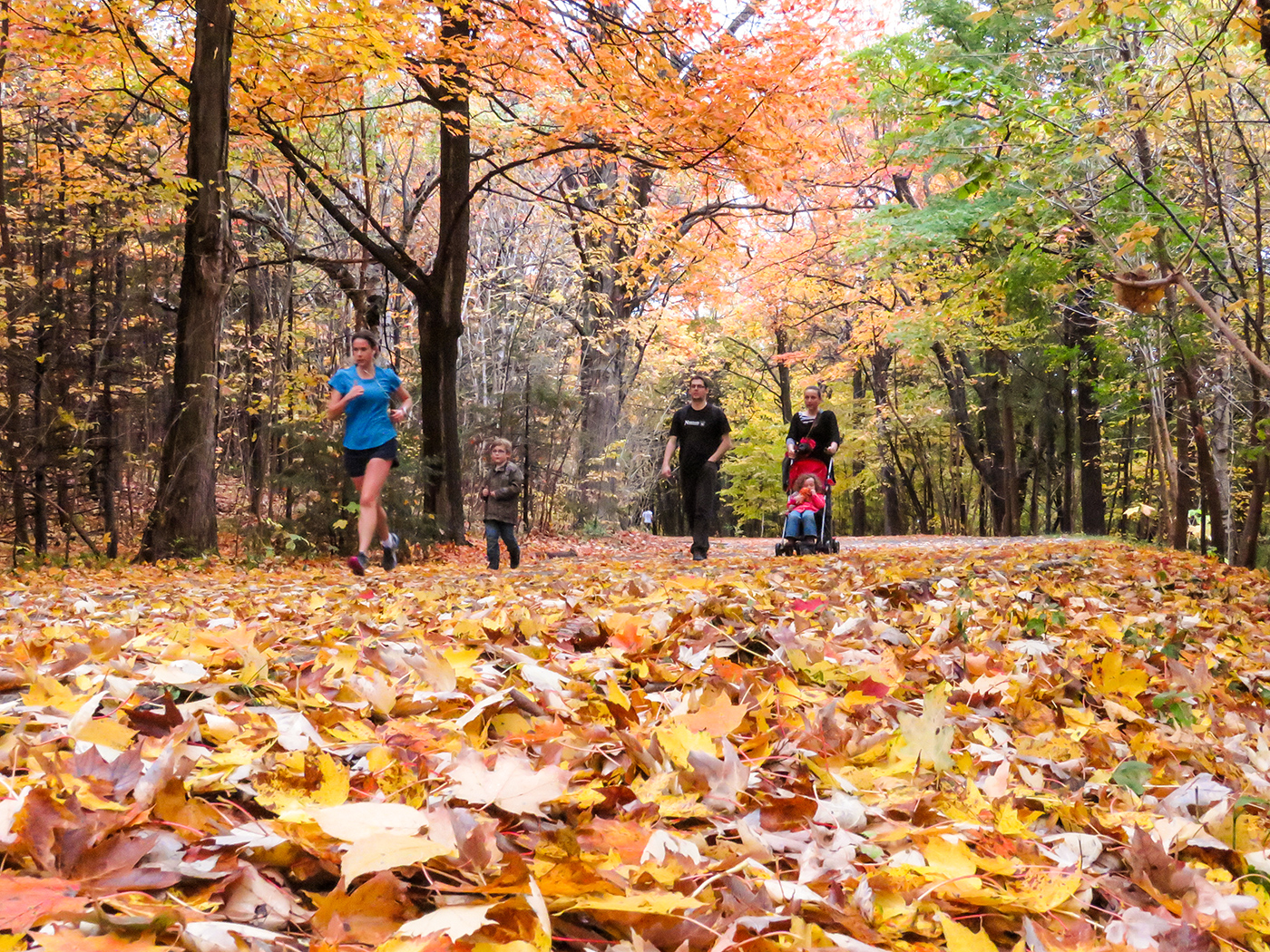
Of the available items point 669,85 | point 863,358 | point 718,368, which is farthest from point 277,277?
point 718,368

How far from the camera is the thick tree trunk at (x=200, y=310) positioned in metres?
8.48

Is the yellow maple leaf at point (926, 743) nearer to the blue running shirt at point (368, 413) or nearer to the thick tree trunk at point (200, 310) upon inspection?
the blue running shirt at point (368, 413)

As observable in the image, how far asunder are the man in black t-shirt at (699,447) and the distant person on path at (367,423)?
2.83 meters

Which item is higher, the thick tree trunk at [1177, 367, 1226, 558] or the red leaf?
the thick tree trunk at [1177, 367, 1226, 558]

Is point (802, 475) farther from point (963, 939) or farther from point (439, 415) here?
point (963, 939)

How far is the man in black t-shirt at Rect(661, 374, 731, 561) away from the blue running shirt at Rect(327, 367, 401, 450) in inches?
113

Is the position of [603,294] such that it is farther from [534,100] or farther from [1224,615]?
[1224,615]

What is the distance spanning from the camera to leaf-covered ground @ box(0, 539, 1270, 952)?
1.15 m

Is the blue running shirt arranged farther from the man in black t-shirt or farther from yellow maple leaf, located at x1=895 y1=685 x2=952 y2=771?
yellow maple leaf, located at x1=895 y1=685 x2=952 y2=771

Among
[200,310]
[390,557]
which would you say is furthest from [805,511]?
[200,310]

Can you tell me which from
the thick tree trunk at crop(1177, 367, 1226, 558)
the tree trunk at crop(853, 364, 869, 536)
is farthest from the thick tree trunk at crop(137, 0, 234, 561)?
the tree trunk at crop(853, 364, 869, 536)

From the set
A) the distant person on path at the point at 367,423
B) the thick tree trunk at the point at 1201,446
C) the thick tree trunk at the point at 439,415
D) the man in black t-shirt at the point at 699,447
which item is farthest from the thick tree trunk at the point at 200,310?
the thick tree trunk at the point at 1201,446

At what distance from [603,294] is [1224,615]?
591 inches

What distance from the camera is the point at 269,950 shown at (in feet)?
3.40
